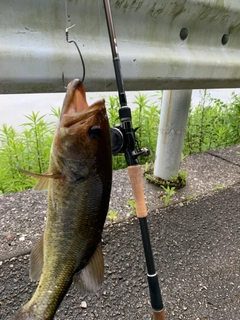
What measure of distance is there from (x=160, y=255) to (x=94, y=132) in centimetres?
159

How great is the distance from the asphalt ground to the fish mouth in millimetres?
1297

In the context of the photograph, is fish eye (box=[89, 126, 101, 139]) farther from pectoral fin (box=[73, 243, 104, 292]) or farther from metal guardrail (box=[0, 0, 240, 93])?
metal guardrail (box=[0, 0, 240, 93])

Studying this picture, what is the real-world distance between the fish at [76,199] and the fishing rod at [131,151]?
1.10ft

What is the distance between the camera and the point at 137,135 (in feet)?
14.4

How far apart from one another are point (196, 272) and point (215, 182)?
4.32ft

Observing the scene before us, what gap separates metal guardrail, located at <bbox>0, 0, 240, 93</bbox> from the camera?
1757 mm

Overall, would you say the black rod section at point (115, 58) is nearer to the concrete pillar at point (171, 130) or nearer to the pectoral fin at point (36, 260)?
the pectoral fin at point (36, 260)

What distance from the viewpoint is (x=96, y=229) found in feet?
4.23

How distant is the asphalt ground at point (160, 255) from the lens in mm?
2162

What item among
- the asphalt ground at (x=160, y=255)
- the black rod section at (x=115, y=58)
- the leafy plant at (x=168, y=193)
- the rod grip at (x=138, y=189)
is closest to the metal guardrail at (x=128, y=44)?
the black rod section at (x=115, y=58)

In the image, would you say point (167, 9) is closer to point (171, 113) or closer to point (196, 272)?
Result: point (171, 113)

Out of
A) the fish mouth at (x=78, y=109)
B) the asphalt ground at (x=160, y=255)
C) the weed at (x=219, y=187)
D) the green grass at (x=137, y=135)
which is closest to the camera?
the fish mouth at (x=78, y=109)

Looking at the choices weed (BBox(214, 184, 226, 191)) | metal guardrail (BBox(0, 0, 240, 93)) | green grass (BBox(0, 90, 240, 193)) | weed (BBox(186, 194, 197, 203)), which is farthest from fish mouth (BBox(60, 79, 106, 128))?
weed (BBox(214, 184, 226, 191))

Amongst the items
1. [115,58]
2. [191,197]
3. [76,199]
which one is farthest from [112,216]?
[76,199]
